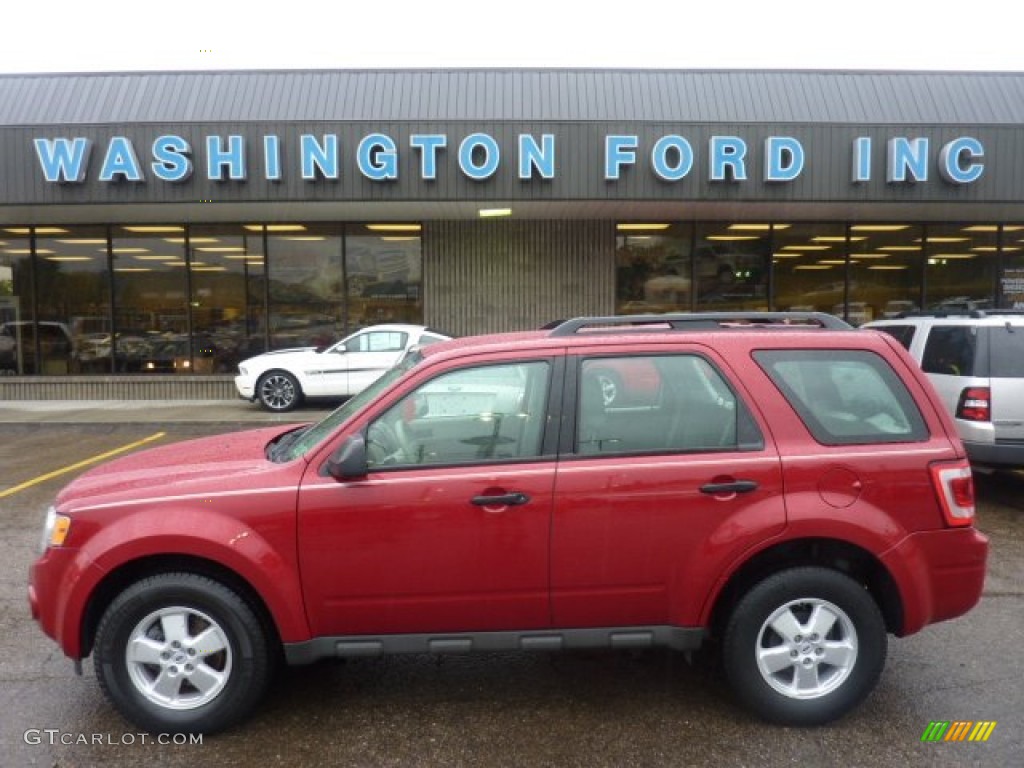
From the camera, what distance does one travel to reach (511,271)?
53.6ft

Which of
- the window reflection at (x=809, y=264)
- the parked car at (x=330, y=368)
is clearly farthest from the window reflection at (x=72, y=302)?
the window reflection at (x=809, y=264)

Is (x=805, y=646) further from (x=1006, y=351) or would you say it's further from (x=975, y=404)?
(x=1006, y=351)

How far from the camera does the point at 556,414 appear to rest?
3.54 metres

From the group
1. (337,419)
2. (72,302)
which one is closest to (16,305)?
(72,302)

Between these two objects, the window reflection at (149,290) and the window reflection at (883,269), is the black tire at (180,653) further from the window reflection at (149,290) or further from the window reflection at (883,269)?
the window reflection at (883,269)

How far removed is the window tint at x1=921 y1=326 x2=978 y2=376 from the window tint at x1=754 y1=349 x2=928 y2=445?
3994mm

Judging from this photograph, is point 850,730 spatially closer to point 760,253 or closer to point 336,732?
point 336,732

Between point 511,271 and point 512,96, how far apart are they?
10.9 feet

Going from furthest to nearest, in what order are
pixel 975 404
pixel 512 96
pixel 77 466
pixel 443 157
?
1. pixel 512 96
2. pixel 443 157
3. pixel 77 466
4. pixel 975 404

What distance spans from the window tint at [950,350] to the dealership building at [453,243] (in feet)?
21.8

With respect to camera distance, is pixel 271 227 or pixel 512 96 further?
pixel 271 227

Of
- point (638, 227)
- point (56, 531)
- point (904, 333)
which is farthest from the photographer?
point (638, 227)

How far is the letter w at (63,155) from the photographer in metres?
13.2

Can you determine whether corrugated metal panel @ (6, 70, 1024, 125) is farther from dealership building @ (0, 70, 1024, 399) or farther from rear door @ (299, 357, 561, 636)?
rear door @ (299, 357, 561, 636)
